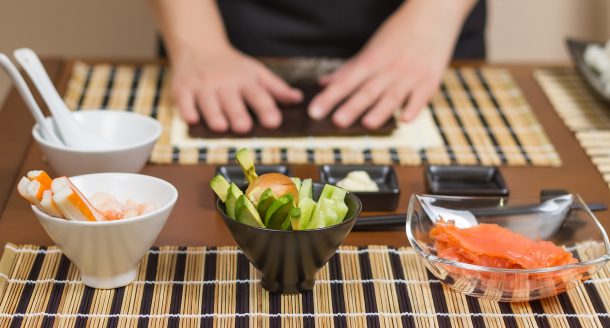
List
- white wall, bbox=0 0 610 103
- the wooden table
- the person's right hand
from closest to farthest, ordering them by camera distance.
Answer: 1. the wooden table
2. the person's right hand
3. white wall, bbox=0 0 610 103

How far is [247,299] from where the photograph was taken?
94 cm

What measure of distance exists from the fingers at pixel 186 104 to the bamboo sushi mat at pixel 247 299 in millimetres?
449

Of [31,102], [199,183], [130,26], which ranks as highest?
[31,102]

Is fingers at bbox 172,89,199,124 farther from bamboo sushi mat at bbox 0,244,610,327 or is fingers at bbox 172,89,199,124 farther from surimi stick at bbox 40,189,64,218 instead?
surimi stick at bbox 40,189,64,218

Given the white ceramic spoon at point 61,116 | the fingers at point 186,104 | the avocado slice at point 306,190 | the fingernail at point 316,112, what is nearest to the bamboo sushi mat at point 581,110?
the fingernail at point 316,112

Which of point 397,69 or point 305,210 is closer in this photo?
point 305,210

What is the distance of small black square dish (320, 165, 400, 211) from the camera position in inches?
44.5

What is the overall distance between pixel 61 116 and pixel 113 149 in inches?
3.8

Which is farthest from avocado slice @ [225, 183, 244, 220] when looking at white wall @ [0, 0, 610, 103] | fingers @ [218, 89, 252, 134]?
white wall @ [0, 0, 610, 103]

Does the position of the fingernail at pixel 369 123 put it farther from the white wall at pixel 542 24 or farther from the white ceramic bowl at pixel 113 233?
the white wall at pixel 542 24

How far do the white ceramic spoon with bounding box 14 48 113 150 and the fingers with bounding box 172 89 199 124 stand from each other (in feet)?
0.87

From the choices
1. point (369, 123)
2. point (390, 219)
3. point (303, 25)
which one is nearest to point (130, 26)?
point (303, 25)

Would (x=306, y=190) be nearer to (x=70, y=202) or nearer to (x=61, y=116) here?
(x=70, y=202)

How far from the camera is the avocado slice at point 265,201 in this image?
89cm
